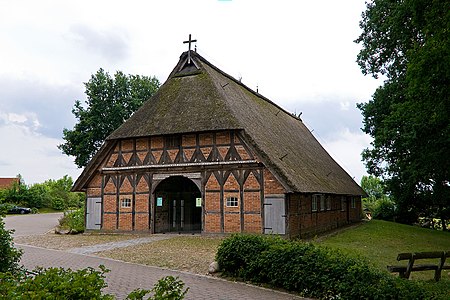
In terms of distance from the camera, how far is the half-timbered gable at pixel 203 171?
18359 mm

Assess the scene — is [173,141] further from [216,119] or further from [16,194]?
[16,194]

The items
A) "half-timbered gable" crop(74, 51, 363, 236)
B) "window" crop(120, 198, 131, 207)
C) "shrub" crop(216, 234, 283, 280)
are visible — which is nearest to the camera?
"shrub" crop(216, 234, 283, 280)

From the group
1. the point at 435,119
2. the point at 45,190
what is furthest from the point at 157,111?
the point at 45,190

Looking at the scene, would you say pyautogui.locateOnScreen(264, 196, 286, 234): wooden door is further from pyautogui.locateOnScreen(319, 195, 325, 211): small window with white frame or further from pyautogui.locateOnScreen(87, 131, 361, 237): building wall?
pyautogui.locateOnScreen(319, 195, 325, 211): small window with white frame

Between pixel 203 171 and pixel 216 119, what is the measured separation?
2555 millimetres

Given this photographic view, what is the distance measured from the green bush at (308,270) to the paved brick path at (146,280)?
42 cm

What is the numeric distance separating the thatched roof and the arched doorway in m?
3.19

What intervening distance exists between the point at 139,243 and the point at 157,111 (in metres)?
7.53

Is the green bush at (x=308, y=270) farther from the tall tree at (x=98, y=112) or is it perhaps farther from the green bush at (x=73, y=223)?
the tall tree at (x=98, y=112)

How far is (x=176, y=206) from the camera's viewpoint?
23.5m

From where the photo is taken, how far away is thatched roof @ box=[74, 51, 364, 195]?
18656 mm

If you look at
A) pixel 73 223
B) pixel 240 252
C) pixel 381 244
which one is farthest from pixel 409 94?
pixel 73 223

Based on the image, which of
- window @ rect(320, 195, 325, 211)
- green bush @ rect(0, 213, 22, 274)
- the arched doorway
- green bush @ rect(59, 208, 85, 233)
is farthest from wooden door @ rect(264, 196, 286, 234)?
green bush @ rect(0, 213, 22, 274)

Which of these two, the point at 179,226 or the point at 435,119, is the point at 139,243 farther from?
the point at 435,119
